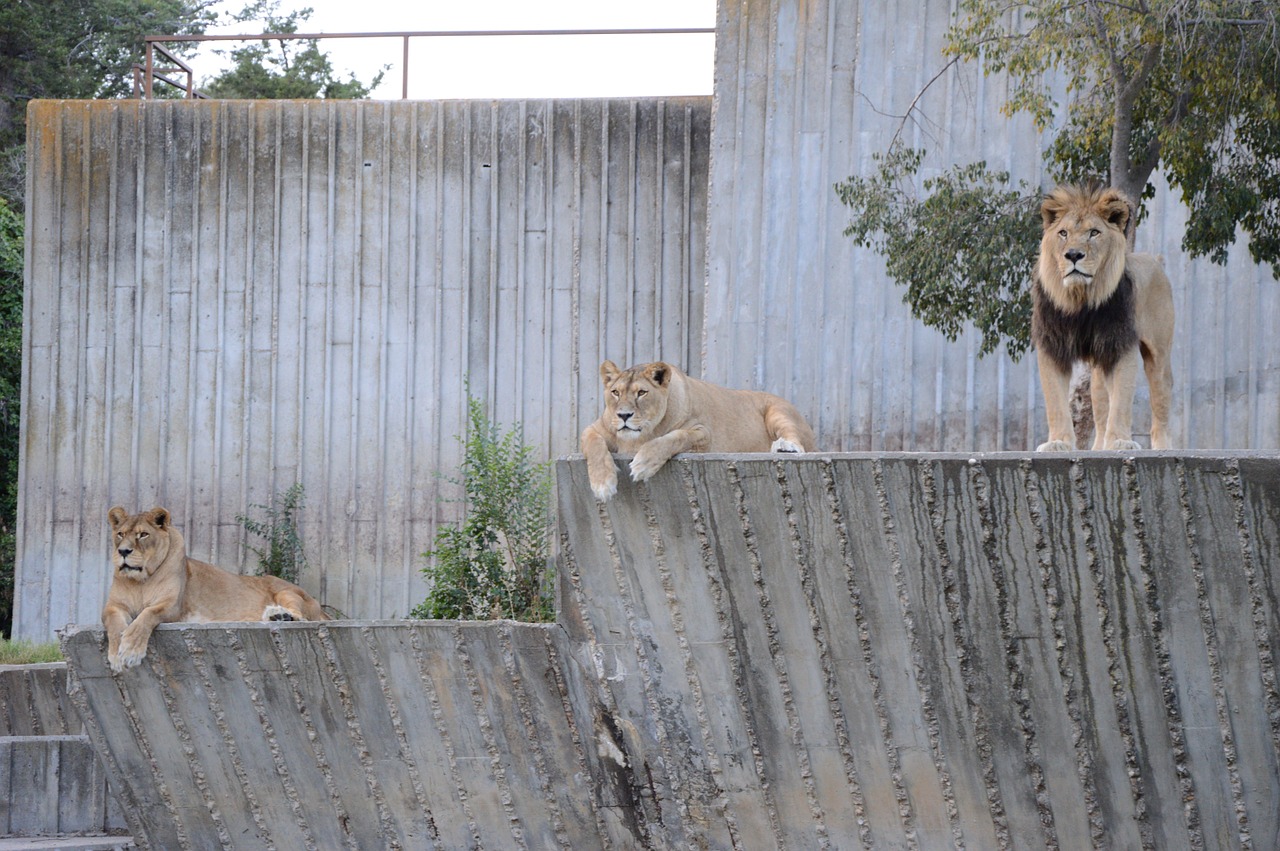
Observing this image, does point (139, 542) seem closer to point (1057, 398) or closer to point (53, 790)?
point (53, 790)

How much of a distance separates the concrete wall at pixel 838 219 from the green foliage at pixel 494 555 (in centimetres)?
177

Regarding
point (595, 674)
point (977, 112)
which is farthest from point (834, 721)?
point (977, 112)

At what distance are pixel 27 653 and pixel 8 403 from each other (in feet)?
11.7

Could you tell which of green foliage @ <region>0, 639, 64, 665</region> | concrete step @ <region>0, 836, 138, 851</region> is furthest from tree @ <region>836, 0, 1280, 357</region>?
green foliage @ <region>0, 639, 64, 665</region>

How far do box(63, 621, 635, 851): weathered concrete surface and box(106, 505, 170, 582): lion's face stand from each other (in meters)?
0.43

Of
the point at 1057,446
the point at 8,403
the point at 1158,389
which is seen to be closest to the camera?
the point at 1057,446

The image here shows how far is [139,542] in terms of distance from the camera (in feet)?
23.6

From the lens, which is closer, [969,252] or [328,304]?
[969,252]

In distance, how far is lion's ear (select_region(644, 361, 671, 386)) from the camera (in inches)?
223

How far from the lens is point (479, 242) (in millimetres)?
10406

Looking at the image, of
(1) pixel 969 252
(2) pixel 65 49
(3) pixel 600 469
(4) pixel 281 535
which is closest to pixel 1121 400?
(3) pixel 600 469

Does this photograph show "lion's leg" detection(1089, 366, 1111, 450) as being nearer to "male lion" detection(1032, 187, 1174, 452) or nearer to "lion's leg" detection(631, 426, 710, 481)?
"male lion" detection(1032, 187, 1174, 452)

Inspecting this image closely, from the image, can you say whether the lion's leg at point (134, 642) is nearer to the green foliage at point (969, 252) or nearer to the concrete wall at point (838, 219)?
the green foliage at point (969, 252)

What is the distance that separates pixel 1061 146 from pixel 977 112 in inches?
86.4
